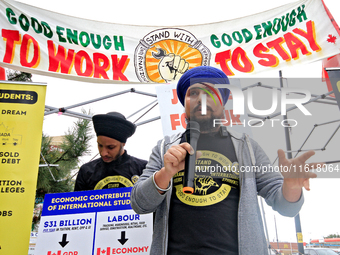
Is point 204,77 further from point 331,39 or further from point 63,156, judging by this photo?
point 63,156

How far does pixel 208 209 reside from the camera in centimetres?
109

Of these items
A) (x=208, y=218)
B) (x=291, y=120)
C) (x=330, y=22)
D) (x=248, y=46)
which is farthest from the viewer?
(x=248, y=46)

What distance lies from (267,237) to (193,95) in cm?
67

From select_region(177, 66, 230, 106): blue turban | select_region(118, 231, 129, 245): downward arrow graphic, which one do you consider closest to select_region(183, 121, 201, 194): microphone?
select_region(177, 66, 230, 106): blue turban

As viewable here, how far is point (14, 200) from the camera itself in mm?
1942

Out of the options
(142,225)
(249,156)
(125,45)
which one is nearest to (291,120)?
(249,156)

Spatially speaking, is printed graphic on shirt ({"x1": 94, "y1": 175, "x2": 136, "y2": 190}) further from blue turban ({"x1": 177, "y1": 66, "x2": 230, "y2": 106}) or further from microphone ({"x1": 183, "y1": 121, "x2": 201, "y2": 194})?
microphone ({"x1": 183, "y1": 121, "x2": 201, "y2": 194})

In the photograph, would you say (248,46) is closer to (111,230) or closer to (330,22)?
(330,22)

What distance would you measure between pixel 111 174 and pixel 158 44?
1.54m

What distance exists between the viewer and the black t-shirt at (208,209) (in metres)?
1.03

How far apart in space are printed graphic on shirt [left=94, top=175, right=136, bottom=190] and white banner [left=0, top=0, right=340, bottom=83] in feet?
3.61

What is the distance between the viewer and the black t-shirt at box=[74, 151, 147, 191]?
253cm

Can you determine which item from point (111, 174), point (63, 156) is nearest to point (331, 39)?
point (111, 174)

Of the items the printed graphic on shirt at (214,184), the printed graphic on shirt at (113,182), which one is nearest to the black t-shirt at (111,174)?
the printed graphic on shirt at (113,182)
